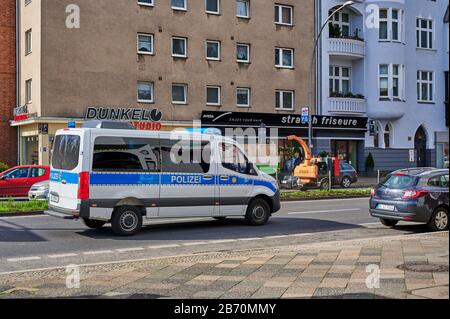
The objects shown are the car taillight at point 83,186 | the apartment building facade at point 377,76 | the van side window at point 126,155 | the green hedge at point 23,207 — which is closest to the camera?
the car taillight at point 83,186

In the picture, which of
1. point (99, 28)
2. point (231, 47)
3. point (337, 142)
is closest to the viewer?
point (99, 28)

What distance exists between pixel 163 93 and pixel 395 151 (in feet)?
58.0

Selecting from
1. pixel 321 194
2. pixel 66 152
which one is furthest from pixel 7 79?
pixel 66 152

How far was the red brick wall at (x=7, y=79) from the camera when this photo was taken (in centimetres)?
3191

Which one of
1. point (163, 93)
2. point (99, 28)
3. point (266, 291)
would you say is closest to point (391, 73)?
point (163, 93)

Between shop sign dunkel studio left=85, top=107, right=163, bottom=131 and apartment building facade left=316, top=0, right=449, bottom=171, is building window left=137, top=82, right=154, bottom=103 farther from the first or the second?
apartment building facade left=316, top=0, right=449, bottom=171

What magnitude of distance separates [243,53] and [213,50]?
217 centimetres

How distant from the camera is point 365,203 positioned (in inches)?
829

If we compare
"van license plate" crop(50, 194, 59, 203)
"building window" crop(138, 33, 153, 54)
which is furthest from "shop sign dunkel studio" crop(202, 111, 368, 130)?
"van license plate" crop(50, 194, 59, 203)

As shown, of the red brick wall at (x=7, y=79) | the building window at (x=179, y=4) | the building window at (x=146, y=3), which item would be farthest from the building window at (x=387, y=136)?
the red brick wall at (x=7, y=79)

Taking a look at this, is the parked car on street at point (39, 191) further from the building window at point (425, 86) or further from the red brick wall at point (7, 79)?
the building window at point (425, 86)

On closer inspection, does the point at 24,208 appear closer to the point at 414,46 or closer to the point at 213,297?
the point at 213,297

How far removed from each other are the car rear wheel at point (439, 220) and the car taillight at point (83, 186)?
776 centimetres

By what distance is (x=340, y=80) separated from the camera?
132 ft
